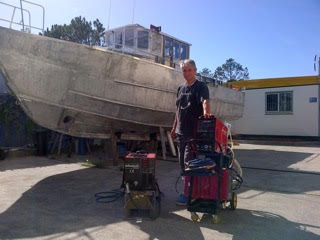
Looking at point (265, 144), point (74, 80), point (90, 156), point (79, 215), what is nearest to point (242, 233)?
point (79, 215)

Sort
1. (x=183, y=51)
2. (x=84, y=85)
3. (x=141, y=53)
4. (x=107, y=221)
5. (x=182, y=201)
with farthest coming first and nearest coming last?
(x=183, y=51) → (x=141, y=53) → (x=84, y=85) → (x=182, y=201) → (x=107, y=221)

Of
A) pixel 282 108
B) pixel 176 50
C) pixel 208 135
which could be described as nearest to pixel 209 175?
pixel 208 135

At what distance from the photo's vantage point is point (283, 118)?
16.1 m

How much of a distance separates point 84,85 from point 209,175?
412 cm

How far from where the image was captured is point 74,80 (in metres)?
6.72

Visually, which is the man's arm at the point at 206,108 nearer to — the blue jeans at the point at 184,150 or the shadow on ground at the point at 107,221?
the blue jeans at the point at 184,150

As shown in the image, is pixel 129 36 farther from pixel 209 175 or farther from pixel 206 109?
pixel 209 175

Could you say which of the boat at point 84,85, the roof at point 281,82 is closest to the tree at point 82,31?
the roof at point 281,82

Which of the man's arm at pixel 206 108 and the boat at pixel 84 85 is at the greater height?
the boat at pixel 84 85

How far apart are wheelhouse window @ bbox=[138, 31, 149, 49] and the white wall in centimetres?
917

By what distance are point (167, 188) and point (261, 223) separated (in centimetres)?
211

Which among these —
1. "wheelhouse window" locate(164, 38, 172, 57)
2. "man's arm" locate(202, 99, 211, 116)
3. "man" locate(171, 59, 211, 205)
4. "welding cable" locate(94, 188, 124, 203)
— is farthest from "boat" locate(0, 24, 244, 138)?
"man's arm" locate(202, 99, 211, 116)

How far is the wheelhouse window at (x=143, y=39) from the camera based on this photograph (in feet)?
32.2

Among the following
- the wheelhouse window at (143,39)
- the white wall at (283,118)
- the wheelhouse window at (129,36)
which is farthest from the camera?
the white wall at (283,118)
